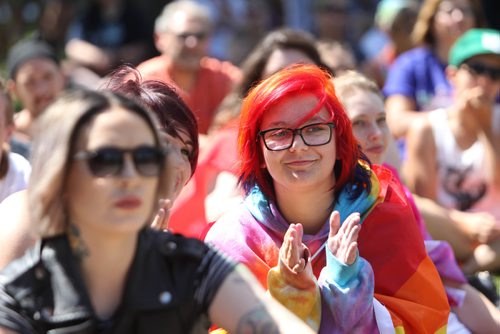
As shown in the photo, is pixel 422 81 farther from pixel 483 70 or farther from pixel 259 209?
pixel 259 209

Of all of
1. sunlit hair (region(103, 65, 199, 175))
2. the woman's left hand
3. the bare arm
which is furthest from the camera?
the bare arm

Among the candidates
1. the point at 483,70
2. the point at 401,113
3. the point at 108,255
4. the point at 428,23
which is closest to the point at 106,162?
the point at 108,255

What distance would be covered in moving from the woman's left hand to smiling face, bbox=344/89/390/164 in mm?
1150

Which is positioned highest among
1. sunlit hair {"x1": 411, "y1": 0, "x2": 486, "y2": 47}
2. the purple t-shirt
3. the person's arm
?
the person's arm

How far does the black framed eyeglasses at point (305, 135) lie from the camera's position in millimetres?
3379

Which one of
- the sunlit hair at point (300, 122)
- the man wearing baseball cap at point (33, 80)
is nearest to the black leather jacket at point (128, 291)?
the sunlit hair at point (300, 122)

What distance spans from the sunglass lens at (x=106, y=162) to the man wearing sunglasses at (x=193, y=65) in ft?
16.1

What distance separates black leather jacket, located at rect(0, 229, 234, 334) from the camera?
2.38 meters

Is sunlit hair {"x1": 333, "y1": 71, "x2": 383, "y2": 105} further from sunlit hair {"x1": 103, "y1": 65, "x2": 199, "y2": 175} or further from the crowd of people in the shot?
sunlit hair {"x1": 103, "y1": 65, "x2": 199, "y2": 175}

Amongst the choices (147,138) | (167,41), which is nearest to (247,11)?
(167,41)

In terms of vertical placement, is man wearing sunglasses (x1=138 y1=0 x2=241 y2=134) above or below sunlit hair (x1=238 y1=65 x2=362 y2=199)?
below

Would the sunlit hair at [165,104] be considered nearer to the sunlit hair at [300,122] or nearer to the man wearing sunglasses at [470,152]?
the sunlit hair at [300,122]

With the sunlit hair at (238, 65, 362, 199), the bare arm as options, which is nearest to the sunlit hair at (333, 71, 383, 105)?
the sunlit hair at (238, 65, 362, 199)

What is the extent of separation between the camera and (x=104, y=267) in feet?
7.97
